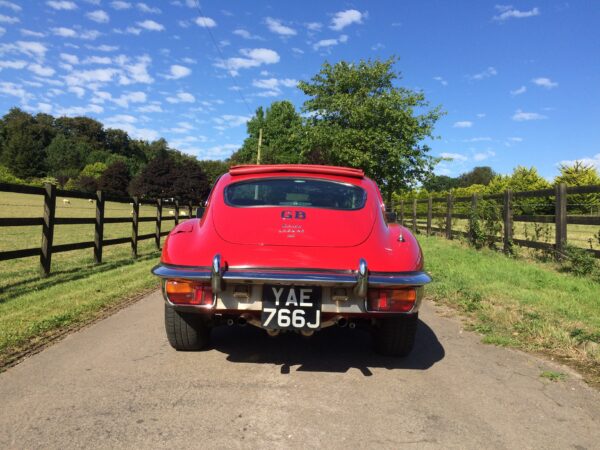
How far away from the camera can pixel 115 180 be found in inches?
3782

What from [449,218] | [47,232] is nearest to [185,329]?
[47,232]

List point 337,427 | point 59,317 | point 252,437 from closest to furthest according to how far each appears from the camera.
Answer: point 252,437 → point 337,427 → point 59,317

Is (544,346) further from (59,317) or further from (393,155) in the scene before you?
(393,155)

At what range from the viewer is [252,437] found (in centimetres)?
237

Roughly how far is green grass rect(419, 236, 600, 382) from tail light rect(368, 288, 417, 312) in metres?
1.51

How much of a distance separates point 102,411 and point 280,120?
202 feet

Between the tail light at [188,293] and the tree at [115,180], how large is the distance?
9770cm

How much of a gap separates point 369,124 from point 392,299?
2386cm

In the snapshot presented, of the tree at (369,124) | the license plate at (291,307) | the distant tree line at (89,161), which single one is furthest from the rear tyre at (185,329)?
the distant tree line at (89,161)

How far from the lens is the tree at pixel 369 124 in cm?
2522

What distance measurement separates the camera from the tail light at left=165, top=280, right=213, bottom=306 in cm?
320

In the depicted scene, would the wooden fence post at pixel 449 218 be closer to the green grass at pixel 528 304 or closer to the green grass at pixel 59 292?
the green grass at pixel 528 304

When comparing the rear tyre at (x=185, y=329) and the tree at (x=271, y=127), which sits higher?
the tree at (x=271, y=127)

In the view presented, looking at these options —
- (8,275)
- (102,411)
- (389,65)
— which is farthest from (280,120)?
(102,411)
